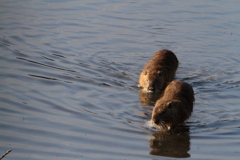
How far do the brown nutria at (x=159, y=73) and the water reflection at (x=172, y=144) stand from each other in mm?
2436

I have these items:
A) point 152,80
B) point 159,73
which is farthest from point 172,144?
point 159,73

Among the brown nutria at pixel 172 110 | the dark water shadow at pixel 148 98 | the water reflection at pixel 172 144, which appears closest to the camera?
the water reflection at pixel 172 144

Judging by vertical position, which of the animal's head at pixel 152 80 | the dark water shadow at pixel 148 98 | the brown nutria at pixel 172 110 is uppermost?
the brown nutria at pixel 172 110

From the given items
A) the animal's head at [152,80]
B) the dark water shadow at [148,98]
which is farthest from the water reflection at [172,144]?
the animal's head at [152,80]

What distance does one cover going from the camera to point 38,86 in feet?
29.5

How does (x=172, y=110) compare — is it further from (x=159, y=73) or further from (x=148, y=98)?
(x=159, y=73)

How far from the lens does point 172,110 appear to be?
7496 millimetres

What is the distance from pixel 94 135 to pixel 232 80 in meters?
4.75

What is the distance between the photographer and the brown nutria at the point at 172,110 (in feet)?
24.1

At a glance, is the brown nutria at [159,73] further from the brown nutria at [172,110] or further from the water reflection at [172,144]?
the water reflection at [172,144]

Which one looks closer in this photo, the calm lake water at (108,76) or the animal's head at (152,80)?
the calm lake water at (108,76)

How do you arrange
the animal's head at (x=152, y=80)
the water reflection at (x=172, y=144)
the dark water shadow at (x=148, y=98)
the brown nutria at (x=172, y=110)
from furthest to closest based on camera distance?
the animal's head at (x=152, y=80) → the dark water shadow at (x=148, y=98) → the brown nutria at (x=172, y=110) → the water reflection at (x=172, y=144)

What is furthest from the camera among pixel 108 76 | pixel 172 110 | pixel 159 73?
pixel 108 76

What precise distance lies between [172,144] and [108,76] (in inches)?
145
